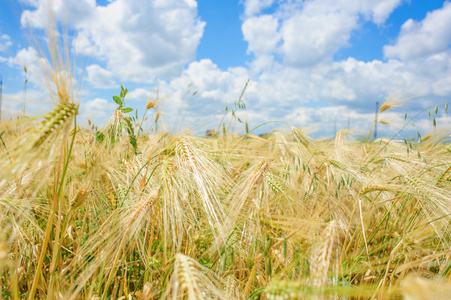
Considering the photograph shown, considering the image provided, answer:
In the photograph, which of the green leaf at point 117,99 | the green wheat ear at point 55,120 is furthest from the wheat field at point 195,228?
the green leaf at point 117,99

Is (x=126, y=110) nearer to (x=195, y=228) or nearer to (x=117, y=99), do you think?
(x=117, y=99)

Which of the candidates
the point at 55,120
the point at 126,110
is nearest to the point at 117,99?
the point at 126,110

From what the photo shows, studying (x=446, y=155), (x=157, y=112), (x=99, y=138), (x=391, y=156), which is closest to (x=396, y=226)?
(x=391, y=156)

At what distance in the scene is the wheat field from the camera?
2.70 feet

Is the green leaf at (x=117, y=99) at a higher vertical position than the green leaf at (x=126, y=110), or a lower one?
higher

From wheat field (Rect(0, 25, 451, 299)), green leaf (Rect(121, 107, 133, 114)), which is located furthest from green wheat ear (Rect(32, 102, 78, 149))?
green leaf (Rect(121, 107, 133, 114))

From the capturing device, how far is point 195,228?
152 cm

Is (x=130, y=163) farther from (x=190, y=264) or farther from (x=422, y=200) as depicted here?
(x=422, y=200)

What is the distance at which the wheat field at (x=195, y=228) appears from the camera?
824 millimetres

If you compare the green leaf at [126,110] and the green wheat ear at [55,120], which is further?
the green leaf at [126,110]

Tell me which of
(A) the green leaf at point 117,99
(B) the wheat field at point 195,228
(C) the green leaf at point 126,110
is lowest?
(B) the wheat field at point 195,228

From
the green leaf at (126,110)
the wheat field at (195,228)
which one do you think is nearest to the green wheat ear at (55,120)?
the wheat field at (195,228)

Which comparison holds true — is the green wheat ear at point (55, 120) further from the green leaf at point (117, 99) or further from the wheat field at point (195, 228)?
the green leaf at point (117, 99)

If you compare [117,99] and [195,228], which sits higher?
[117,99]
